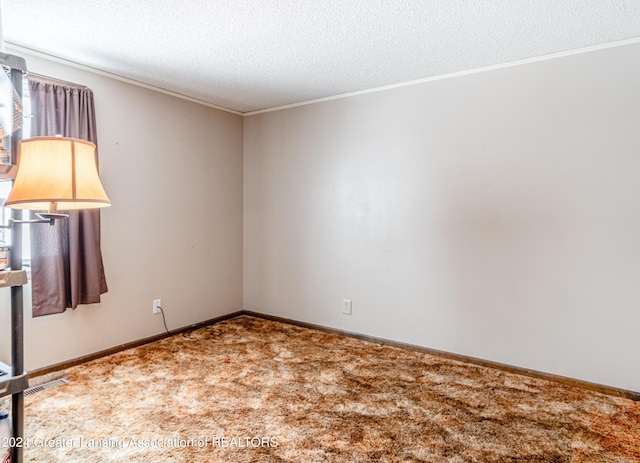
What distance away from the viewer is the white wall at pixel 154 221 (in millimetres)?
2986

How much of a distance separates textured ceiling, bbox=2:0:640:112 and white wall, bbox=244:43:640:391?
0.33 m

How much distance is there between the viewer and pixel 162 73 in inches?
123

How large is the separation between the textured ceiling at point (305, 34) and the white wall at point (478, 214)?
0.33 m

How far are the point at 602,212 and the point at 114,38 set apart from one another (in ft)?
10.8

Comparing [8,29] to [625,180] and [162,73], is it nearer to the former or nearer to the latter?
[162,73]

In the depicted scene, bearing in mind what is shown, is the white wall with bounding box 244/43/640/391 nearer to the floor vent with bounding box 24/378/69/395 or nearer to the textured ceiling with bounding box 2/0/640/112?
the textured ceiling with bounding box 2/0/640/112

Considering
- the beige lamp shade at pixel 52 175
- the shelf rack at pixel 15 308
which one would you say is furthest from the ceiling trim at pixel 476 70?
the shelf rack at pixel 15 308

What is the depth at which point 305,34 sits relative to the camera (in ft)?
7.95

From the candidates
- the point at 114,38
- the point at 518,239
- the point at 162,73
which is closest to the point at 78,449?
the point at 114,38

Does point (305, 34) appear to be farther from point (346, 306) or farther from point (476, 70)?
point (346, 306)

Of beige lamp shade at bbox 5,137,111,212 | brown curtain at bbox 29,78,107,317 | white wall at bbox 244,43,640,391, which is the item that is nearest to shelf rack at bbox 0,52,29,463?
beige lamp shade at bbox 5,137,111,212

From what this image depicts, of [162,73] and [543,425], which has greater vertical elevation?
[162,73]

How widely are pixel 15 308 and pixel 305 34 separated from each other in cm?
204

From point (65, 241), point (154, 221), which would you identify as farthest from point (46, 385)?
point (154, 221)
